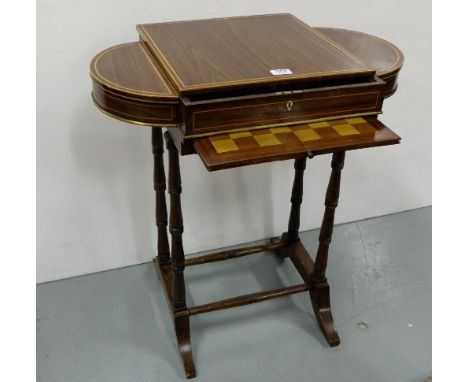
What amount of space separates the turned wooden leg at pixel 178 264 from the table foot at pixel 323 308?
1.64 ft

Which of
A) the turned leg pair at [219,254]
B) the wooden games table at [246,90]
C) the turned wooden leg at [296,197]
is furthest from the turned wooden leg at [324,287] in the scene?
the turned wooden leg at [296,197]

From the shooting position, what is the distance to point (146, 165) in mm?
2283

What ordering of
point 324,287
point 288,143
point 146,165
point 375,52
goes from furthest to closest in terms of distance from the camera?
point 146,165, point 324,287, point 375,52, point 288,143

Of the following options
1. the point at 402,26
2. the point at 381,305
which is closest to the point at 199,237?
the point at 381,305

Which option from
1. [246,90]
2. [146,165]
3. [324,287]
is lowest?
[324,287]

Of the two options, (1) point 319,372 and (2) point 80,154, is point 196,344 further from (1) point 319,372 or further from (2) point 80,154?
(2) point 80,154

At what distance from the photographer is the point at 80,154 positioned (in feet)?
7.12

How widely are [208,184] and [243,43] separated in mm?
812

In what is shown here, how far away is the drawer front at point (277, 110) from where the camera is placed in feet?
4.79

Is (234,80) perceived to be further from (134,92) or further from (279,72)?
(134,92)

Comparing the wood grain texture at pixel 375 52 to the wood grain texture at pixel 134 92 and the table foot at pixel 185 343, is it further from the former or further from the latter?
the table foot at pixel 185 343

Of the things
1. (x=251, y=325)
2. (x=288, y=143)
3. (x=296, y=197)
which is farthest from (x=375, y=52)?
(x=251, y=325)

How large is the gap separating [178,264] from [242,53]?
0.72 meters

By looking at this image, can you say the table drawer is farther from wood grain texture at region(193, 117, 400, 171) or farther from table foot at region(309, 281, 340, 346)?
table foot at region(309, 281, 340, 346)
